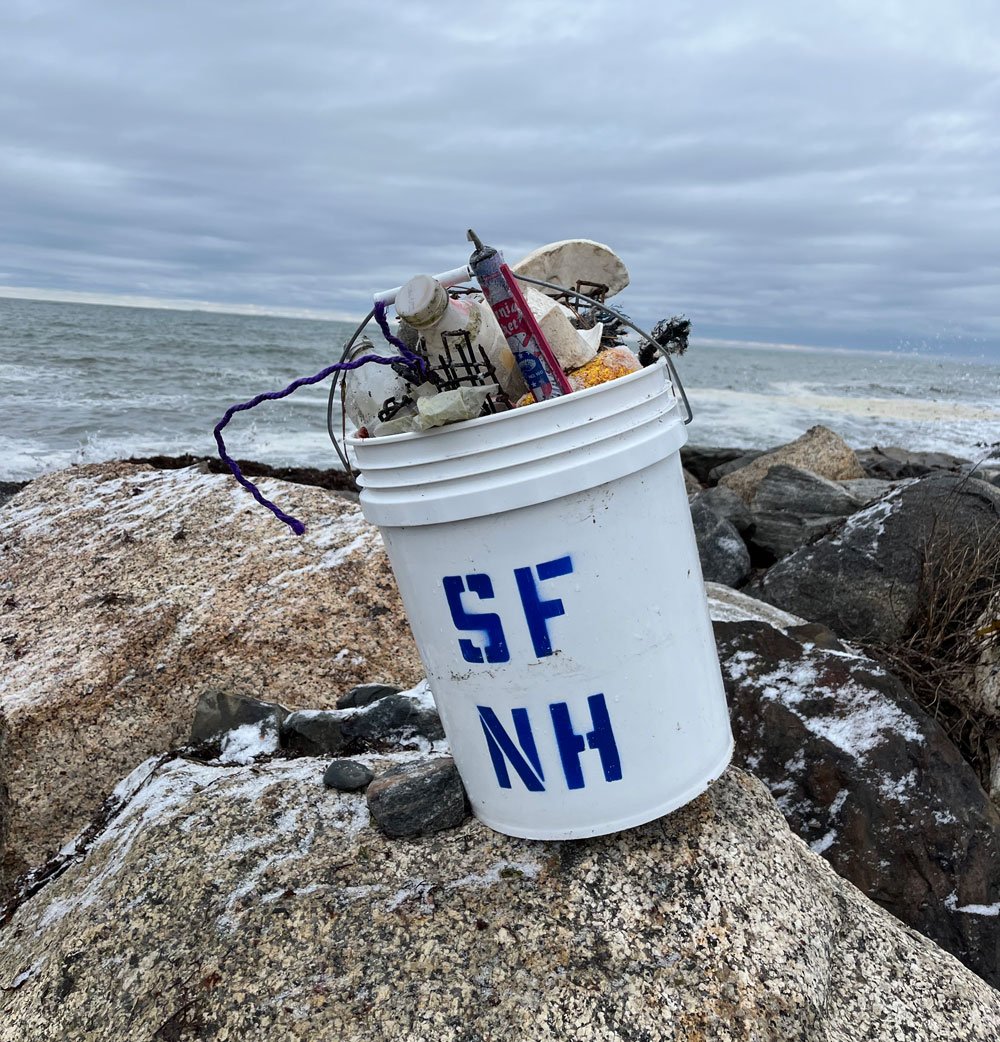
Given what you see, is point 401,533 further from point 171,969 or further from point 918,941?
point 918,941

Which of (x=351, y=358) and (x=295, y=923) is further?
(x=351, y=358)

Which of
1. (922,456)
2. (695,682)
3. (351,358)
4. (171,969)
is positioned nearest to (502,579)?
(695,682)

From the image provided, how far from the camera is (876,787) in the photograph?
265 cm

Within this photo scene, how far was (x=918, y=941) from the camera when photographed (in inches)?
85.7

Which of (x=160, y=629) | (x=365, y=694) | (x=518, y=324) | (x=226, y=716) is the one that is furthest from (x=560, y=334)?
(x=160, y=629)

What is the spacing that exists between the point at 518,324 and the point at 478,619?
0.63 meters

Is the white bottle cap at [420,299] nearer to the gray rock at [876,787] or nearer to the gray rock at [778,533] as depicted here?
the gray rock at [876,787]

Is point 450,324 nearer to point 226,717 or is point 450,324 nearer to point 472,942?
point 472,942

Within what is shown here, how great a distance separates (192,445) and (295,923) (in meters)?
11.9

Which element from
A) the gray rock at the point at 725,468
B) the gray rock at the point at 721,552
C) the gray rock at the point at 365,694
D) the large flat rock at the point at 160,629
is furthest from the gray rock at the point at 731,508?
the gray rock at the point at 365,694

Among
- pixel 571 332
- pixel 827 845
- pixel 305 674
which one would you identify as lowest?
pixel 827 845

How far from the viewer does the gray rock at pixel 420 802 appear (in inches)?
85.4

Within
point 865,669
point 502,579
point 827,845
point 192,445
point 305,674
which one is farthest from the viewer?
point 192,445

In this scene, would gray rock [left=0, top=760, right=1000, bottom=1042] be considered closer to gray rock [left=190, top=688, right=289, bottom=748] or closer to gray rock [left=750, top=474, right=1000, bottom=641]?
gray rock [left=190, top=688, right=289, bottom=748]
